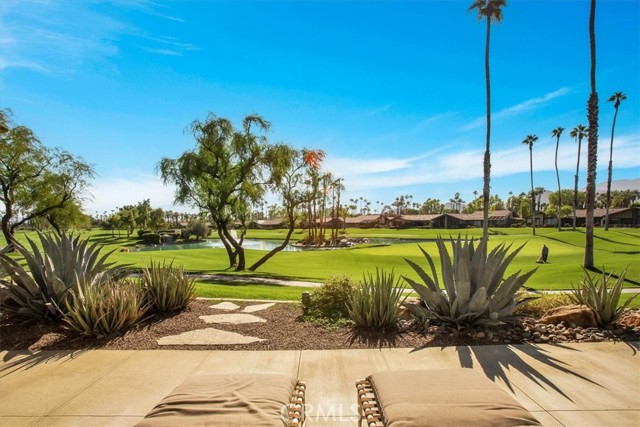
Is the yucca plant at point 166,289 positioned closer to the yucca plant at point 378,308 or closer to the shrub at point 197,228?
the yucca plant at point 378,308

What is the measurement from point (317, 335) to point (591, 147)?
17.2m

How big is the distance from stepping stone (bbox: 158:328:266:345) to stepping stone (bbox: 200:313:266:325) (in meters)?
0.64

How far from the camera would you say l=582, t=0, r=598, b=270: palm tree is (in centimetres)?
1575

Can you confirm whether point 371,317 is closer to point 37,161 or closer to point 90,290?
point 90,290

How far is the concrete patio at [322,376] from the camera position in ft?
11.7

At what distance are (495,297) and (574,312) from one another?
60.3 inches

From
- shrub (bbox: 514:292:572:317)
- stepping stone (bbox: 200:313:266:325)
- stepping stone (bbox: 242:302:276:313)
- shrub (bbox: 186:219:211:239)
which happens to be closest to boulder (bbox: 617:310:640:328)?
shrub (bbox: 514:292:572:317)

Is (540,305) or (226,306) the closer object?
(540,305)

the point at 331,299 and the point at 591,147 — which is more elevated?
the point at 591,147

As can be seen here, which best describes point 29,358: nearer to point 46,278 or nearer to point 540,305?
point 46,278

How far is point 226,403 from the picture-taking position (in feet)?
8.36

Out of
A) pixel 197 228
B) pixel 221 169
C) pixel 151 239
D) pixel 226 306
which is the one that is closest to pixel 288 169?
pixel 221 169

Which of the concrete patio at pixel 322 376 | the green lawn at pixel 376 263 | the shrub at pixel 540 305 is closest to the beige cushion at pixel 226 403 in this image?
the concrete patio at pixel 322 376

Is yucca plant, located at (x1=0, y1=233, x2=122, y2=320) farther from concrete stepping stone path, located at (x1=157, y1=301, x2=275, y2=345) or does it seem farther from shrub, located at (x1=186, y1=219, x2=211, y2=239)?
shrub, located at (x1=186, y1=219, x2=211, y2=239)
